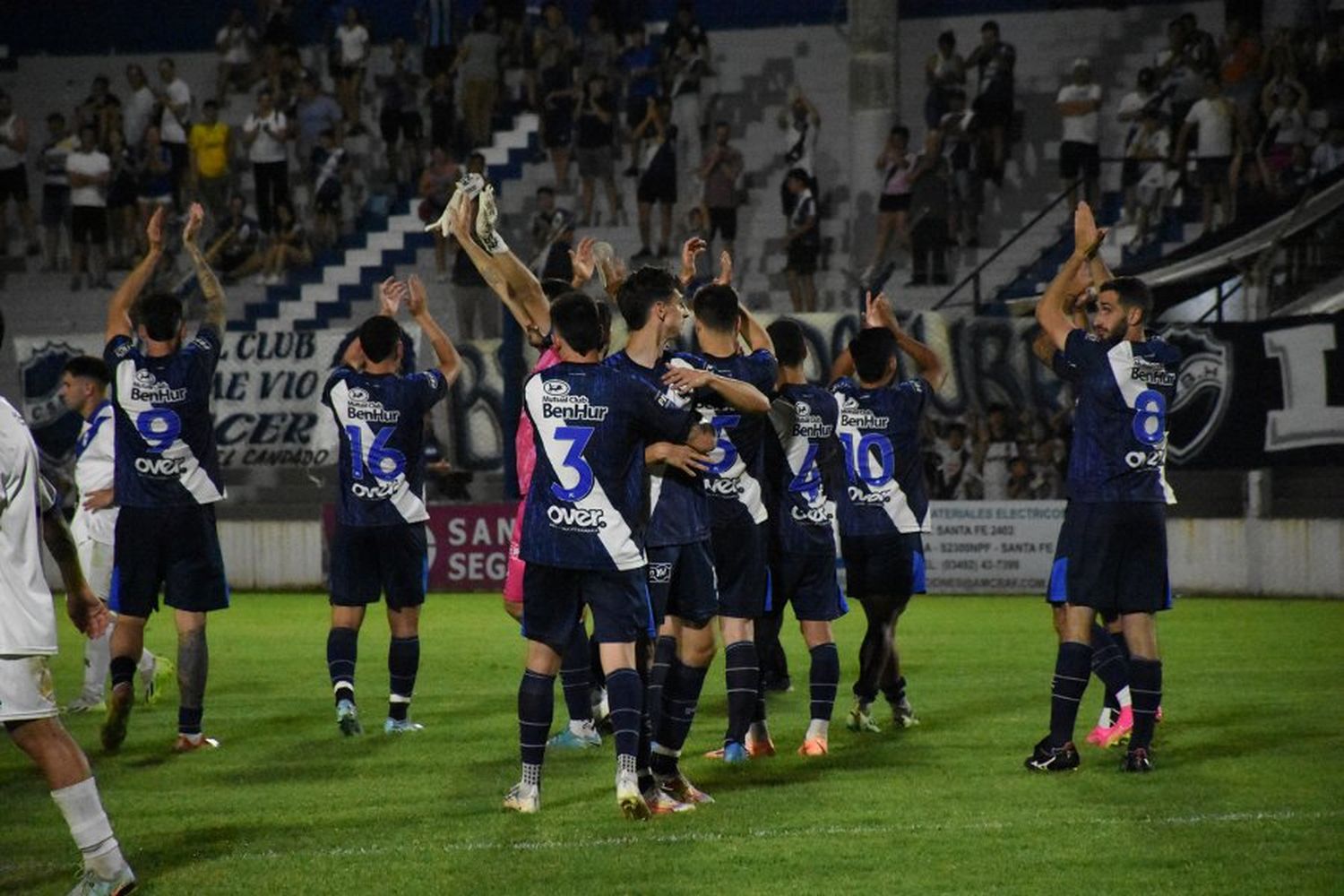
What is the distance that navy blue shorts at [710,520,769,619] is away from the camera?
9602 mm

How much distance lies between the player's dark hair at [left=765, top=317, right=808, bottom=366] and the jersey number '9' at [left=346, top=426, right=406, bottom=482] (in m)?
2.37

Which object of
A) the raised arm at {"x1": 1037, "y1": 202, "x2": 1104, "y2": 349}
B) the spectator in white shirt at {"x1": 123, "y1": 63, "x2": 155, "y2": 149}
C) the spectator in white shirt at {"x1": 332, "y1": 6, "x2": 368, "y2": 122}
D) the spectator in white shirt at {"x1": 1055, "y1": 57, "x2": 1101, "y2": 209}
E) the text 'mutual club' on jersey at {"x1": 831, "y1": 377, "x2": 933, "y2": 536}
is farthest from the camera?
the spectator in white shirt at {"x1": 332, "y1": 6, "x2": 368, "y2": 122}

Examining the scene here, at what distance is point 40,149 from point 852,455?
2391 cm

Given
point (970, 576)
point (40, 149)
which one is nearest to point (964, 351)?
point (970, 576)

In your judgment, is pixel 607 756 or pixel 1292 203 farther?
pixel 1292 203

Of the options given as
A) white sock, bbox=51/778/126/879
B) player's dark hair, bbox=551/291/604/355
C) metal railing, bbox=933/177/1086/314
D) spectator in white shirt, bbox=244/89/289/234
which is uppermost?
spectator in white shirt, bbox=244/89/289/234

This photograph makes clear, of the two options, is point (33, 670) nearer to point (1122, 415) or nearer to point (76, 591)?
point (76, 591)

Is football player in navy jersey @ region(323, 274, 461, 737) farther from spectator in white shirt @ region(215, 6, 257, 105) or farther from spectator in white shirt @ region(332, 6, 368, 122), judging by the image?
spectator in white shirt @ region(215, 6, 257, 105)

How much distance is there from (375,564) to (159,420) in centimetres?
153

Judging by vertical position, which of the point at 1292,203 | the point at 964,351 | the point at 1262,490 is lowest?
the point at 1262,490

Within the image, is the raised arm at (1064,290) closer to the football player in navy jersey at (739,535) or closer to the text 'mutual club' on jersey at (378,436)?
the football player in navy jersey at (739,535)

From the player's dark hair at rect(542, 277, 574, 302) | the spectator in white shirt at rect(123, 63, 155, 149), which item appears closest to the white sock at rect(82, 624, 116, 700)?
the player's dark hair at rect(542, 277, 574, 302)

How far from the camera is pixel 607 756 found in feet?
32.9

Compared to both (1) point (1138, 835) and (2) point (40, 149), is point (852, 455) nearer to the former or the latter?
(1) point (1138, 835)
